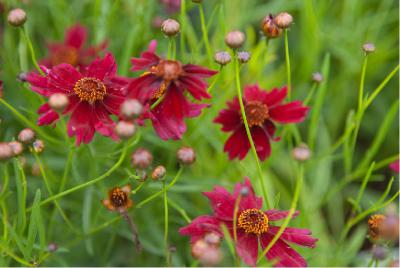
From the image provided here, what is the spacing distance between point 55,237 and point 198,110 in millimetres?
565

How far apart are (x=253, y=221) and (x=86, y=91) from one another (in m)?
0.37

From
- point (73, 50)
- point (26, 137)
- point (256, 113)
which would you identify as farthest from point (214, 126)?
point (26, 137)

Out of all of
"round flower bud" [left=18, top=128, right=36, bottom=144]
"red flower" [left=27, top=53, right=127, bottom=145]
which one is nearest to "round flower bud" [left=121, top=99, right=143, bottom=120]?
"red flower" [left=27, top=53, right=127, bottom=145]

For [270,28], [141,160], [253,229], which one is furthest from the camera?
[270,28]

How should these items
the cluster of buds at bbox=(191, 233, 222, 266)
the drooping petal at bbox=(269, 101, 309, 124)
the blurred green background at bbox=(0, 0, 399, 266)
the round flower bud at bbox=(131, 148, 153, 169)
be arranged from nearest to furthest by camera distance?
the cluster of buds at bbox=(191, 233, 222, 266), the round flower bud at bbox=(131, 148, 153, 169), the drooping petal at bbox=(269, 101, 309, 124), the blurred green background at bbox=(0, 0, 399, 266)

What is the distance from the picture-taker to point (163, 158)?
149 cm

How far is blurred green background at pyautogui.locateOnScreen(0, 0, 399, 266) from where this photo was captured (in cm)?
125

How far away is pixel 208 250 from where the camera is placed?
2.26 feet

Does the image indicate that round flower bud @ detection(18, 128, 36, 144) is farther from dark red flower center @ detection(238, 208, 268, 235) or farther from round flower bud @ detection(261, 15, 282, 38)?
round flower bud @ detection(261, 15, 282, 38)

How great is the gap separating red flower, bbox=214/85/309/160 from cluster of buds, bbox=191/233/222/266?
11.5 inches

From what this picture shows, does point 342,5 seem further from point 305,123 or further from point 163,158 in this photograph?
point 163,158

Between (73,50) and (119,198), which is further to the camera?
(73,50)

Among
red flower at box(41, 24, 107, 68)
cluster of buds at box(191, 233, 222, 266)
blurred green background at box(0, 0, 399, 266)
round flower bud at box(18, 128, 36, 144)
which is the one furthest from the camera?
red flower at box(41, 24, 107, 68)

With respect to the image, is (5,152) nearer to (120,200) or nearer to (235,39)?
(120,200)
